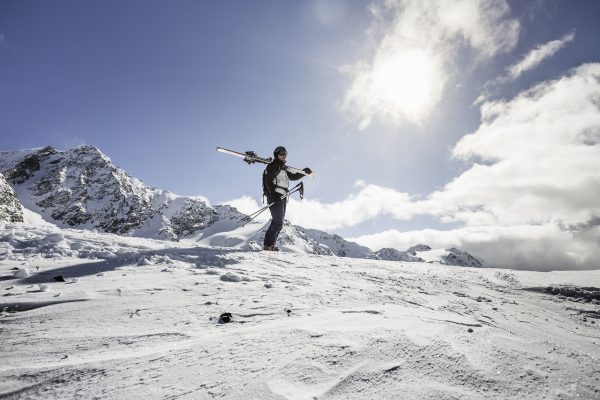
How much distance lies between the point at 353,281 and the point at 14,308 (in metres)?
4.17

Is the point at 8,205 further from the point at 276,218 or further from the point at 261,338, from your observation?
the point at 261,338

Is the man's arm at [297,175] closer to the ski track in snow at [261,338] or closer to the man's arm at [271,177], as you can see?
the man's arm at [271,177]

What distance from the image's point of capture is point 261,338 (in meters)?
2.58

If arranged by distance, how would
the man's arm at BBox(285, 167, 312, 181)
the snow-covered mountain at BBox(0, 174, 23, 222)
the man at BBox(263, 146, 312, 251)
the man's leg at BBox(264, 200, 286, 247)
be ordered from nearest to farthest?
the man's leg at BBox(264, 200, 286, 247) → the man at BBox(263, 146, 312, 251) → the man's arm at BBox(285, 167, 312, 181) → the snow-covered mountain at BBox(0, 174, 23, 222)

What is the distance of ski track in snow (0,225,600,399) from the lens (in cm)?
196

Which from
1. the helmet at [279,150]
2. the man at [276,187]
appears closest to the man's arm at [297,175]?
the man at [276,187]

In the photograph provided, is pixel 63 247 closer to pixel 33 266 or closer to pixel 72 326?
pixel 33 266

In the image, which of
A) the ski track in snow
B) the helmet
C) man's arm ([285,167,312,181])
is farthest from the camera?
man's arm ([285,167,312,181])

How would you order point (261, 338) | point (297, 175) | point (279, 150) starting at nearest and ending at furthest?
point (261, 338) < point (279, 150) < point (297, 175)

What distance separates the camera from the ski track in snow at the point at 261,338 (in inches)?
77.3


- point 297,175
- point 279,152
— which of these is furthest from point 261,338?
point 297,175

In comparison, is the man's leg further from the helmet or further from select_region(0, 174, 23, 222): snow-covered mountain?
select_region(0, 174, 23, 222): snow-covered mountain

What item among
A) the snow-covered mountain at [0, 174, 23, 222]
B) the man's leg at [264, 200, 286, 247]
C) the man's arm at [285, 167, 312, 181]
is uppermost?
the snow-covered mountain at [0, 174, 23, 222]

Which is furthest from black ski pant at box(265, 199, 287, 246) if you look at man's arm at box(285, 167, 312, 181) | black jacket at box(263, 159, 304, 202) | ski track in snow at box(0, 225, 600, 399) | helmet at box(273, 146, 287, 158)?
ski track in snow at box(0, 225, 600, 399)
